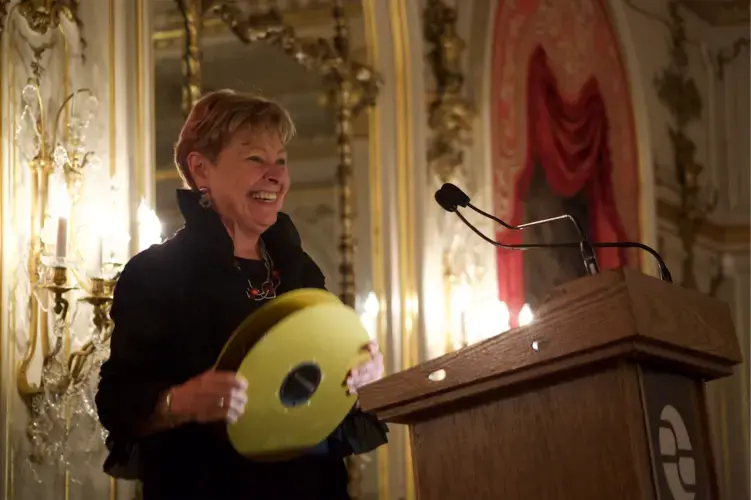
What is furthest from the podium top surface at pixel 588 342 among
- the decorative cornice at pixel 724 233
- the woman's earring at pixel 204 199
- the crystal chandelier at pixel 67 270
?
the decorative cornice at pixel 724 233

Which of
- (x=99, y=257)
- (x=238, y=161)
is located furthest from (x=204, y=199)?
(x=99, y=257)

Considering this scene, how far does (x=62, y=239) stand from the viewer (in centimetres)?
277

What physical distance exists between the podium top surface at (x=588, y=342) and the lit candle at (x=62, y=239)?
119 centimetres

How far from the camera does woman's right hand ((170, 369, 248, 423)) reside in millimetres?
2518

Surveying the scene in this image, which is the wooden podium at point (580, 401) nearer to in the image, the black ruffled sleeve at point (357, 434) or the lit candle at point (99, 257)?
the black ruffled sleeve at point (357, 434)

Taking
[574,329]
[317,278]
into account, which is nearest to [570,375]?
[574,329]

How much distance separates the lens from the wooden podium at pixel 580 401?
1577mm

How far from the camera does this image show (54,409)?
275 centimetres

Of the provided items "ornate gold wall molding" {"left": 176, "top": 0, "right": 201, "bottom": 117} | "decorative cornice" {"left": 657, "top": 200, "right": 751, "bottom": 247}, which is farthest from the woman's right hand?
"decorative cornice" {"left": 657, "top": 200, "right": 751, "bottom": 247}

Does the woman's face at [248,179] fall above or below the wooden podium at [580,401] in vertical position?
above

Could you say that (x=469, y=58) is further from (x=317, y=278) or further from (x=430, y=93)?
(x=317, y=278)

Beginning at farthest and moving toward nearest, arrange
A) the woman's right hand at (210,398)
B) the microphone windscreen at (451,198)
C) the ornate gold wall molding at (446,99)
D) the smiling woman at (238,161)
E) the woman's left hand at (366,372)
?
the ornate gold wall molding at (446,99), the smiling woman at (238,161), the woman's left hand at (366,372), the woman's right hand at (210,398), the microphone windscreen at (451,198)

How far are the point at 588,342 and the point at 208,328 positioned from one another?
→ 1.29 metres

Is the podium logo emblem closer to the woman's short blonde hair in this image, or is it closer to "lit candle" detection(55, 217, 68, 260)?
the woman's short blonde hair
